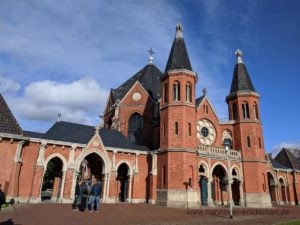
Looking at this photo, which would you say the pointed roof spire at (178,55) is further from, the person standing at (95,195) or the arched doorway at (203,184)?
the person standing at (95,195)

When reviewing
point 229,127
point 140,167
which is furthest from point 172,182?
point 229,127

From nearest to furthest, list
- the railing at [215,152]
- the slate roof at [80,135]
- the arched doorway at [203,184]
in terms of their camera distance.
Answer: the slate roof at [80,135]
the arched doorway at [203,184]
the railing at [215,152]

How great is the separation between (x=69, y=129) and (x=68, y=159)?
4637mm

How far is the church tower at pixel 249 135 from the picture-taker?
1288 inches

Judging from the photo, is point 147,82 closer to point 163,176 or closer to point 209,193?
point 163,176

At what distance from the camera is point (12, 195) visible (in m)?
22.7

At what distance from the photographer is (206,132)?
36125 mm

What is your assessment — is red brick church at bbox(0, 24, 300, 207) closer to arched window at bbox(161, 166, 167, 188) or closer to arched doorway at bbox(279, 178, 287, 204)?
arched doorway at bbox(279, 178, 287, 204)

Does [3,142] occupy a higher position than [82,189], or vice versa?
[3,142]

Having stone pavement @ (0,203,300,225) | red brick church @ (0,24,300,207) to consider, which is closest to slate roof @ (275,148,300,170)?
red brick church @ (0,24,300,207)

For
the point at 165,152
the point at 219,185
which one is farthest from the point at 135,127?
the point at 219,185

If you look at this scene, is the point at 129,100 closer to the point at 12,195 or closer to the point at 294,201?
the point at 12,195

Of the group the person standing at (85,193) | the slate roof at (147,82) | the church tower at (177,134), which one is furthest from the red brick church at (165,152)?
the person standing at (85,193)

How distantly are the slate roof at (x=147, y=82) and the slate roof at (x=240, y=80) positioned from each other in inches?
440
